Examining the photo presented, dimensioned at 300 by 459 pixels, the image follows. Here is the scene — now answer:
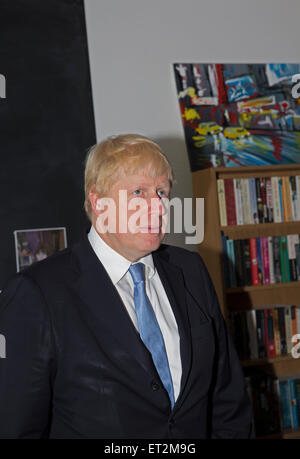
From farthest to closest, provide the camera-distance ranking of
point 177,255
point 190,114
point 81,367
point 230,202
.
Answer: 1. point 190,114
2. point 230,202
3. point 177,255
4. point 81,367

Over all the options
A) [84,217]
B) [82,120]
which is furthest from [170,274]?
[82,120]

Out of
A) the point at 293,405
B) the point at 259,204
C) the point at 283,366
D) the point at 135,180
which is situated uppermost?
the point at 135,180

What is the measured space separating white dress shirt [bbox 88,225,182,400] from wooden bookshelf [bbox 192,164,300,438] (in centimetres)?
138

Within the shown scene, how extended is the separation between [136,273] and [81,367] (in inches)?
12.1

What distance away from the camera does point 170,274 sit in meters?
1.72

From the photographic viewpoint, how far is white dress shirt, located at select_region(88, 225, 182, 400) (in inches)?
61.5

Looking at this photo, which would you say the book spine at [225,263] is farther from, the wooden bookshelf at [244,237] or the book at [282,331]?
the book at [282,331]

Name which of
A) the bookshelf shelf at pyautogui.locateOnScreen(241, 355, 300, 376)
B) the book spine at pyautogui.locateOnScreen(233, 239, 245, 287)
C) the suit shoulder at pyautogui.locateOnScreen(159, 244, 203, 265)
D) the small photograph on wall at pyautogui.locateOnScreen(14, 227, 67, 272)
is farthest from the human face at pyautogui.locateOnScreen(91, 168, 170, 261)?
the bookshelf shelf at pyautogui.locateOnScreen(241, 355, 300, 376)

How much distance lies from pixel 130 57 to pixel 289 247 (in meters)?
1.37

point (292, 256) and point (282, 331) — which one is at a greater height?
point (292, 256)

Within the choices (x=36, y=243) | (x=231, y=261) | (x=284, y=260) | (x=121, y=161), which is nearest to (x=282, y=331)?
(x=284, y=260)

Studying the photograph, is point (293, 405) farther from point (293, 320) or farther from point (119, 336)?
point (119, 336)

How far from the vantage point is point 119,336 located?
149cm

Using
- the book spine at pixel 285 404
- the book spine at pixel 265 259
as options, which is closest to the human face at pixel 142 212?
the book spine at pixel 265 259
